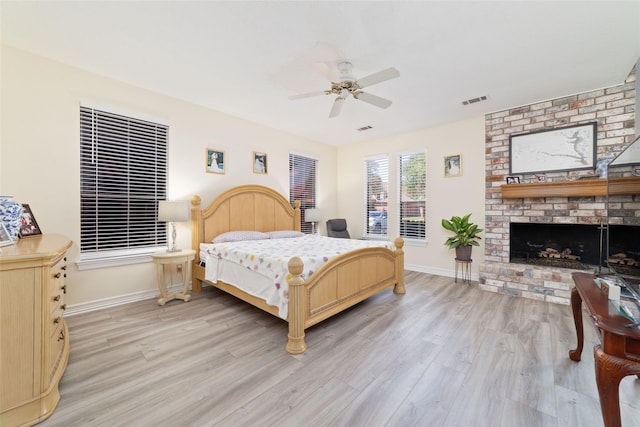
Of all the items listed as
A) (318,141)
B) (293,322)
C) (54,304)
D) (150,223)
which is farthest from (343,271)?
(318,141)

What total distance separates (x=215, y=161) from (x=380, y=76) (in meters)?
2.84

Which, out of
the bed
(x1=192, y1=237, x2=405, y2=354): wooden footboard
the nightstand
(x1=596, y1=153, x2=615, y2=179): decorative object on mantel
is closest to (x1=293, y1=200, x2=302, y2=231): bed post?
the bed

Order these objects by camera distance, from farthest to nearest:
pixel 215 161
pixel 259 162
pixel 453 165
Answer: pixel 259 162, pixel 453 165, pixel 215 161

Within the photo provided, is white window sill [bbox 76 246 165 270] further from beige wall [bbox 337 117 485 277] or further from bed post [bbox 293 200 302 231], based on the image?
beige wall [bbox 337 117 485 277]

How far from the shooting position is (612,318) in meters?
1.22

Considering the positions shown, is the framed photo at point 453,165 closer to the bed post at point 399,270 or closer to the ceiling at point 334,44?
the ceiling at point 334,44

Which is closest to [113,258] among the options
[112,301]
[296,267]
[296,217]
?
[112,301]

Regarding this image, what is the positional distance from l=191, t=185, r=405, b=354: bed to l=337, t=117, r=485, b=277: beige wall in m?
1.44

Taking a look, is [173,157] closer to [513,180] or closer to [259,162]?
[259,162]

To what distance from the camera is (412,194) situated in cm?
507

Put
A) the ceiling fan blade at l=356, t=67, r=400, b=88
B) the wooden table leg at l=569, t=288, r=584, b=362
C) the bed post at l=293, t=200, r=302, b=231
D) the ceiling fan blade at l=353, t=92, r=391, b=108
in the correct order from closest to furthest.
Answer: the wooden table leg at l=569, t=288, r=584, b=362 < the ceiling fan blade at l=356, t=67, r=400, b=88 < the ceiling fan blade at l=353, t=92, r=391, b=108 < the bed post at l=293, t=200, r=302, b=231

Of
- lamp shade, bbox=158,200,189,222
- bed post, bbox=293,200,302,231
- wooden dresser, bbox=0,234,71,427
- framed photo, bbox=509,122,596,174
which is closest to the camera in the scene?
wooden dresser, bbox=0,234,71,427

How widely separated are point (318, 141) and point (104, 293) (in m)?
4.58

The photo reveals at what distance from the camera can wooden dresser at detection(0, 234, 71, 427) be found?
1.31 m
